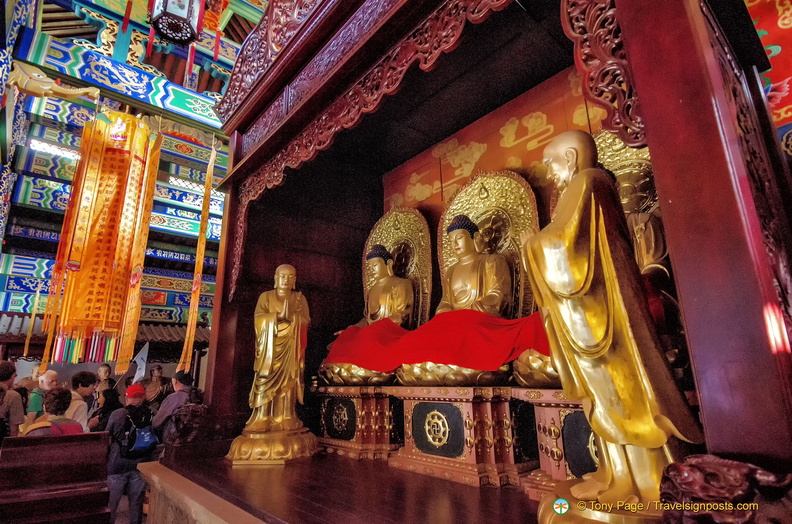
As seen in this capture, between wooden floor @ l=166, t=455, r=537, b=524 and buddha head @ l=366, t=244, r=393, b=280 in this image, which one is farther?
buddha head @ l=366, t=244, r=393, b=280

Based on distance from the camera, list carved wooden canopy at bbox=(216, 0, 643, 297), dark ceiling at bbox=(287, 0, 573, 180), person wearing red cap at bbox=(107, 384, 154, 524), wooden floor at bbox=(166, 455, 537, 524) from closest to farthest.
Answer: carved wooden canopy at bbox=(216, 0, 643, 297), wooden floor at bbox=(166, 455, 537, 524), dark ceiling at bbox=(287, 0, 573, 180), person wearing red cap at bbox=(107, 384, 154, 524)

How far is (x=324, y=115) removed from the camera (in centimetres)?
288

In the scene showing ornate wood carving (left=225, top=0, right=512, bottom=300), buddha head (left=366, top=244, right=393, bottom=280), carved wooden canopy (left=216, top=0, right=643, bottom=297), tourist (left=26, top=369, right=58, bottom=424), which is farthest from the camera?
tourist (left=26, top=369, right=58, bottom=424)

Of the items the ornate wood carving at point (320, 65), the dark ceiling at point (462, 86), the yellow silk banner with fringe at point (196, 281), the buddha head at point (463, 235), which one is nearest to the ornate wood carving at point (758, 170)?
the dark ceiling at point (462, 86)

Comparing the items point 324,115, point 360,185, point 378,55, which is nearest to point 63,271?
point 360,185

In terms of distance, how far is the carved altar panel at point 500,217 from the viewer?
317 centimetres

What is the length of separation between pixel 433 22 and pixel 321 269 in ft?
8.41

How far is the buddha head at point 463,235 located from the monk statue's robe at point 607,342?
1795mm

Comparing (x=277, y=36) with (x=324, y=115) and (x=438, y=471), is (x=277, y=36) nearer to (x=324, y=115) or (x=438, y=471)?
(x=324, y=115)

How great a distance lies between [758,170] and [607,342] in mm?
806

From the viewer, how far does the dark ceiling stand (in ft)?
8.98

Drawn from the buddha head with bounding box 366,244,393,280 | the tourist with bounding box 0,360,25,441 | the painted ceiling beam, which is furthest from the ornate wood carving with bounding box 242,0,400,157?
the painted ceiling beam

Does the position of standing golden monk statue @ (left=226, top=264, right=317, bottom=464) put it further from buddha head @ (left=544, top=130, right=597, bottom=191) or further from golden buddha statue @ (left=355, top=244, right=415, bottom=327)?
buddha head @ (left=544, top=130, right=597, bottom=191)

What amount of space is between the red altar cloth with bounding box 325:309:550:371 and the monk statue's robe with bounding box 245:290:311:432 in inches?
22.7
